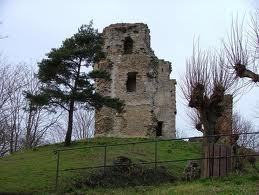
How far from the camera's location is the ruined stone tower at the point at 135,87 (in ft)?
120

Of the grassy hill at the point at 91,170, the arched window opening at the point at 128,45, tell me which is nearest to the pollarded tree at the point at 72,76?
the grassy hill at the point at 91,170

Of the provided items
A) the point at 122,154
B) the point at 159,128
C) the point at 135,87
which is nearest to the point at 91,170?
the point at 122,154

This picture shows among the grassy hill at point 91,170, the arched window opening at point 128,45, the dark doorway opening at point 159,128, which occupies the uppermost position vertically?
the arched window opening at point 128,45

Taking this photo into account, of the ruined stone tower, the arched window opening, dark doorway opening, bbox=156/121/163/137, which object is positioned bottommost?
dark doorway opening, bbox=156/121/163/137

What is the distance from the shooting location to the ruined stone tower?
36594mm

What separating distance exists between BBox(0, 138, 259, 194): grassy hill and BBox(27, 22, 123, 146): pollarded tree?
2.44 meters

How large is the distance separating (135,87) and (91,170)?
59.1 ft

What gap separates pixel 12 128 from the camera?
3997cm

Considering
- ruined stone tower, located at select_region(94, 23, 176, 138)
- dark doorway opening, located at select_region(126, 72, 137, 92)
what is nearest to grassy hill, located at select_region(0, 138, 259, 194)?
ruined stone tower, located at select_region(94, 23, 176, 138)

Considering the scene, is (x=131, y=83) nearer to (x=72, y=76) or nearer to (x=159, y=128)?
(x=159, y=128)

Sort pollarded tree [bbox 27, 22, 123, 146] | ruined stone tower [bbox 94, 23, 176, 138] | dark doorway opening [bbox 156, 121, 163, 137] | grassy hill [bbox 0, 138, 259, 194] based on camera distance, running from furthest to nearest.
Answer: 1. dark doorway opening [bbox 156, 121, 163, 137]
2. ruined stone tower [bbox 94, 23, 176, 138]
3. pollarded tree [bbox 27, 22, 123, 146]
4. grassy hill [bbox 0, 138, 259, 194]

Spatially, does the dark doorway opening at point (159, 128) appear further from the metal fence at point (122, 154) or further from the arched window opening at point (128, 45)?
the metal fence at point (122, 154)

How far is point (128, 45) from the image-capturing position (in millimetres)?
40188

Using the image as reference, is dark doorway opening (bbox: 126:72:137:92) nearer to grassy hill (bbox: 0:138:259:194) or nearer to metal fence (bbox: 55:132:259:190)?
metal fence (bbox: 55:132:259:190)
